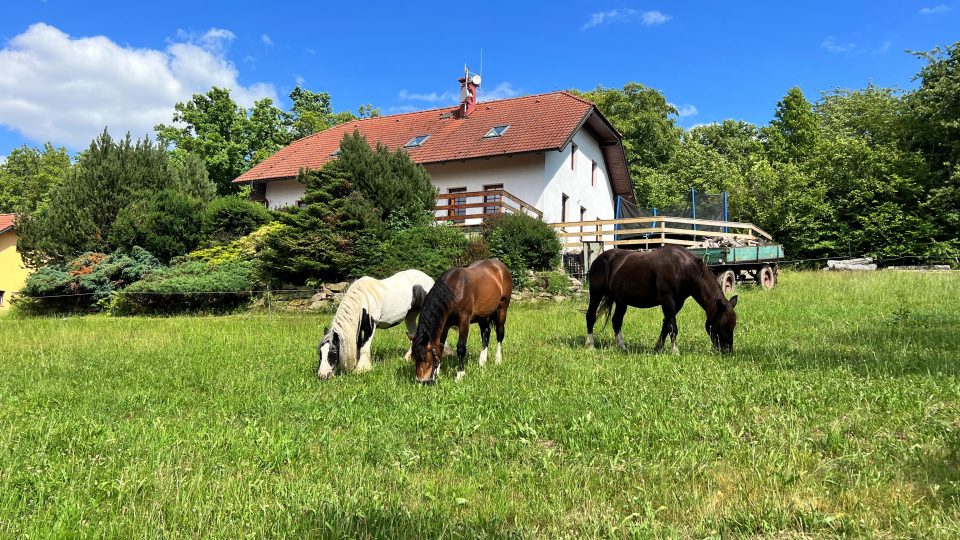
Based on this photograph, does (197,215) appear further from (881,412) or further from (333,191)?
(881,412)

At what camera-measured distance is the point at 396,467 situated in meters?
3.79

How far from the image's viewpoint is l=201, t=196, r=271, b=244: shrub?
22188 mm

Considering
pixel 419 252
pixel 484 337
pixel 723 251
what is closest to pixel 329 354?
pixel 484 337

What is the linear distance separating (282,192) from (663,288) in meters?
25.8

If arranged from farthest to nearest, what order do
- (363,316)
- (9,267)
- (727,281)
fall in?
(9,267)
(727,281)
(363,316)

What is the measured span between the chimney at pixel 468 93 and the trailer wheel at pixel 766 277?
1738 centimetres

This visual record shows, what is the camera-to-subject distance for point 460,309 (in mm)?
6875

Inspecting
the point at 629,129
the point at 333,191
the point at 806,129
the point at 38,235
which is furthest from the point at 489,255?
the point at 806,129

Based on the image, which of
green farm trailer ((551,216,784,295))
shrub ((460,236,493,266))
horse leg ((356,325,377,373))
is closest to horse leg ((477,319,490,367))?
horse leg ((356,325,377,373))

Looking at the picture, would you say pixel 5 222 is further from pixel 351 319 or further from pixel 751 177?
pixel 751 177

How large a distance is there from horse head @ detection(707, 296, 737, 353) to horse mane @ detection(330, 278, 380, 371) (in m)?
4.81

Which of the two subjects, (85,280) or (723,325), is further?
(85,280)

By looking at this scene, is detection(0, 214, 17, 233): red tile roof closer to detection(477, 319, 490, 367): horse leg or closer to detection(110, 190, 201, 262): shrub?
detection(110, 190, 201, 262): shrub

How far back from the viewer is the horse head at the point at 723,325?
7.56 m
